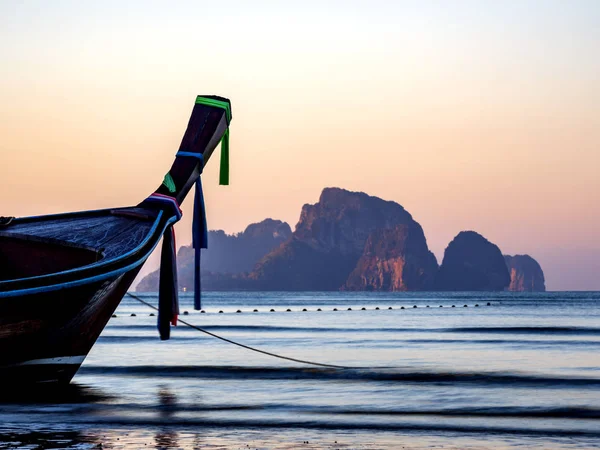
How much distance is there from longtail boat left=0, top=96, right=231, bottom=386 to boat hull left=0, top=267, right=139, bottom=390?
0.02 meters

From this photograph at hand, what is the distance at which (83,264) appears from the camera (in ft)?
64.8

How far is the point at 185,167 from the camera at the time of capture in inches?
811

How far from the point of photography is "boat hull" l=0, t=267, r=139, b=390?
1681cm

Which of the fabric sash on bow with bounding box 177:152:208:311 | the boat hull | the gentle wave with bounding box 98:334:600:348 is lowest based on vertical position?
the gentle wave with bounding box 98:334:600:348

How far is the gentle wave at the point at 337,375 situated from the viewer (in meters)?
25.4

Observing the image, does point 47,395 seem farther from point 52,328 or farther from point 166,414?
point 166,414

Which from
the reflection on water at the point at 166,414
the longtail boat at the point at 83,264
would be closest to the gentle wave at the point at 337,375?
the reflection on water at the point at 166,414

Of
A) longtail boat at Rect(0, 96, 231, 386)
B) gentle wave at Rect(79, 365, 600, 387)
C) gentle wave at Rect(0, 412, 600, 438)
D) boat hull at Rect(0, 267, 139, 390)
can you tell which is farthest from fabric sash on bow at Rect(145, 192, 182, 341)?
gentle wave at Rect(79, 365, 600, 387)

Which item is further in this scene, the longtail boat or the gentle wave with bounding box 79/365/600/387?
the gentle wave with bounding box 79/365/600/387

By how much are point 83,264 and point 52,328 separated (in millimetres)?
2289

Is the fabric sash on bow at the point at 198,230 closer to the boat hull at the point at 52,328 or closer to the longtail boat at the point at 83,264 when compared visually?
the longtail boat at the point at 83,264

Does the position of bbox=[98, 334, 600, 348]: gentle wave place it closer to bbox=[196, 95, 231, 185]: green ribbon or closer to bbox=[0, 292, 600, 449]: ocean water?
bbox=[0, 292, 600, 449]: ocean water

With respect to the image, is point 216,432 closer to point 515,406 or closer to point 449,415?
point 449,415

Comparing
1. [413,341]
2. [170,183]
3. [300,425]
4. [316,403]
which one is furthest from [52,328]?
[413,341]
